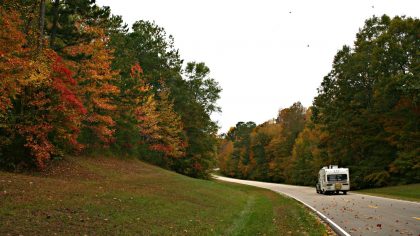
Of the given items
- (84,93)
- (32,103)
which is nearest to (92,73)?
(84,93)

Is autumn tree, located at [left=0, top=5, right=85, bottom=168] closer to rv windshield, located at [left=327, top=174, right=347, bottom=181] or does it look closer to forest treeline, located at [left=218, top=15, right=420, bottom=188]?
rv windshield, located at [left=327, top=174, right=347, bottom=181]

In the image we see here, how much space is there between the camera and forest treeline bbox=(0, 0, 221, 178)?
19.7 m

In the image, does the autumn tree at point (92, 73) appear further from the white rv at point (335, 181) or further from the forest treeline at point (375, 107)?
the forest treeline at point (375, 107)

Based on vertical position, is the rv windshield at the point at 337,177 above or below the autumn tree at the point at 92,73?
below

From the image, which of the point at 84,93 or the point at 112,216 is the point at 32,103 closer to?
the point at 84,93

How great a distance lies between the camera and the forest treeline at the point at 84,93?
19.7 metres

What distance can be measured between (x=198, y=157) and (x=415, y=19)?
30.1 meters

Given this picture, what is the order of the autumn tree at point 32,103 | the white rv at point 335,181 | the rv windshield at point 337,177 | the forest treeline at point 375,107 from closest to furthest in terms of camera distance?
1. the autumn tree at point 32,103
2. the white rv at point 335,181
3. the rv windshield at point 337,177
4. the forest treeline at point 375,107

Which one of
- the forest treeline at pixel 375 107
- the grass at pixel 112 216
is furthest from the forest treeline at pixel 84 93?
the forest treeline at pixel 375 107

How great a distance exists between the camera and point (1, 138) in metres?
19.7

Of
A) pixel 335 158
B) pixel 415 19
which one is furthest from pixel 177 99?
pixel 415 19

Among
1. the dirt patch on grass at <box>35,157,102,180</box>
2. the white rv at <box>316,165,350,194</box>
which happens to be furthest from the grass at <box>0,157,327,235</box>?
the white rv at <box>316,165,350,194</box>

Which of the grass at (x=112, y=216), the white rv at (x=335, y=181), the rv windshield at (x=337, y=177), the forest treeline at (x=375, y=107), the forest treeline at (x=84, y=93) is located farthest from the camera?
the forest treeline at (x=375, y=107)

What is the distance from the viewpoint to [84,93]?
94.2 ft
